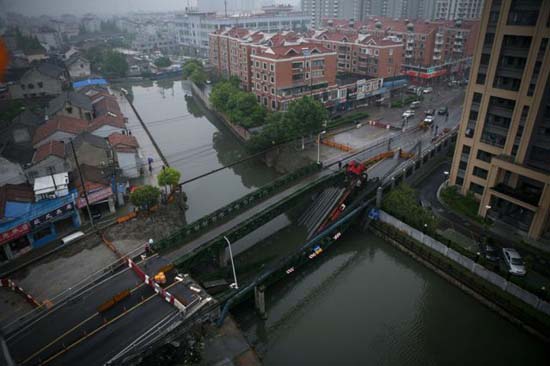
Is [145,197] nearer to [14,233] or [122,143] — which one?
[14,233]

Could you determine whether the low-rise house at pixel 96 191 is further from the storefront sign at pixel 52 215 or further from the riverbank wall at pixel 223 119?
the riverbank wall at pixel 223 119

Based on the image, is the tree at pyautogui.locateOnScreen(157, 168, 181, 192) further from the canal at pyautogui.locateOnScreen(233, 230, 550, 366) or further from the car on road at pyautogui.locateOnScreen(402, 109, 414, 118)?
the car on road at pyautogui.locateOnScreen(402, 109, 414, 118)

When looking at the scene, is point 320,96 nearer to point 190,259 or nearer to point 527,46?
point 527,46

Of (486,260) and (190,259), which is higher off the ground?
(190,259)

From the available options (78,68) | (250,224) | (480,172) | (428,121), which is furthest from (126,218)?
(78,68)

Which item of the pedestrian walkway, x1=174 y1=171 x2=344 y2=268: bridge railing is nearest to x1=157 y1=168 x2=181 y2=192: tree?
the pedestrian walkway

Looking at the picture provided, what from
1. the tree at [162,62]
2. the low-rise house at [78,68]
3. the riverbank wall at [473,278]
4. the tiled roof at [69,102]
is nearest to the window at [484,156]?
the riverbank wall at [473,278]

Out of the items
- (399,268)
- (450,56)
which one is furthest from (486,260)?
(450,56)
